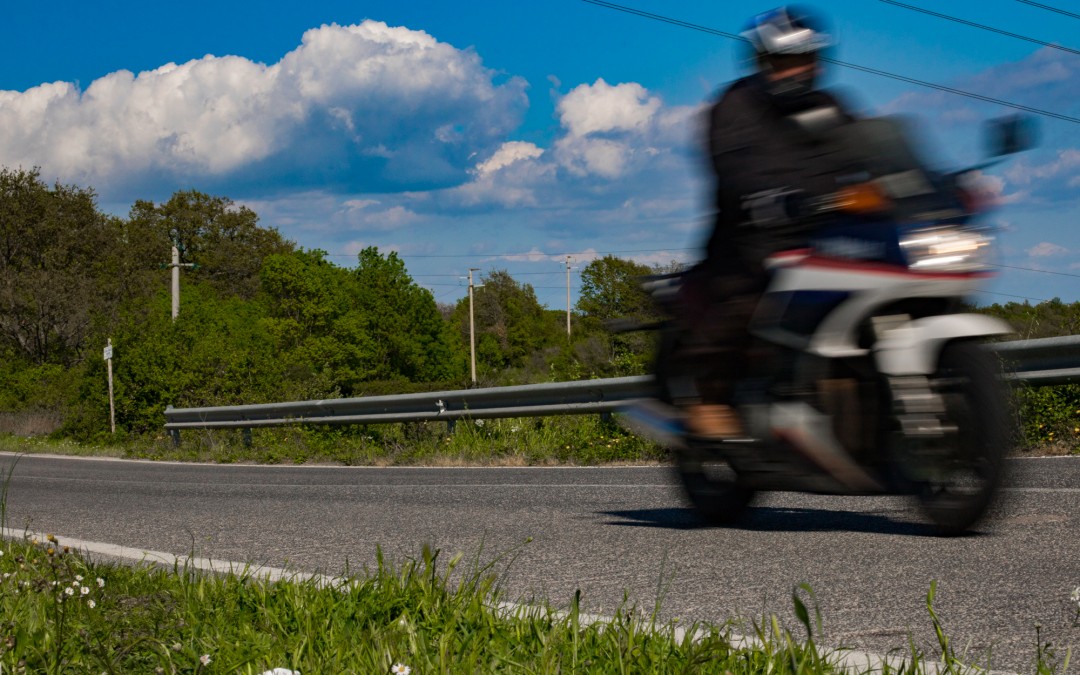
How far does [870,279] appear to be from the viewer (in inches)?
155

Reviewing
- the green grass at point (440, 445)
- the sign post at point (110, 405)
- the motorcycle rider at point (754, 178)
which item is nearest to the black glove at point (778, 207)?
the motorcycle rider at point (754, 178)

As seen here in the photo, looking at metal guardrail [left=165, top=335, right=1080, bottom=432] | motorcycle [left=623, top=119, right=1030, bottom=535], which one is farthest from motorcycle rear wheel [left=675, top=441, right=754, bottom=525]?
motorcycle [left=623, top=119, right=1030, bottom=535]

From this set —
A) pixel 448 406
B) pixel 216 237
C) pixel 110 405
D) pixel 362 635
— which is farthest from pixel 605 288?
pixel 362 635

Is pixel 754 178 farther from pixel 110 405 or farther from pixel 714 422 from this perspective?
pixel 110 405

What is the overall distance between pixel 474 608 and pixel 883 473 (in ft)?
5.26

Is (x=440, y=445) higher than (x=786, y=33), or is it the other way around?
(x=786, y=33)

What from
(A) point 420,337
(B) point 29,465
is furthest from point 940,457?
(A) point 420,337

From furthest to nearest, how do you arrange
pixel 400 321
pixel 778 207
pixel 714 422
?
1. pixel 400 321
2. pixel 714 422
3. pixel 778 207

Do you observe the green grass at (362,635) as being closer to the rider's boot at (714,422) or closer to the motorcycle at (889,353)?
the motorcycle at (889,353)

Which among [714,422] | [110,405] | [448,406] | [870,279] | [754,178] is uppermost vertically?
[754,178]

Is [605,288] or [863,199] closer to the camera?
[863,199]

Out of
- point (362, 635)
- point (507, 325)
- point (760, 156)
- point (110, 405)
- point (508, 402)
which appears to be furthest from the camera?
point (507, 325)

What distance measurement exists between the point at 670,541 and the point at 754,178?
1.66m

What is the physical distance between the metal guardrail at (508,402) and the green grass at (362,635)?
2145 mm
